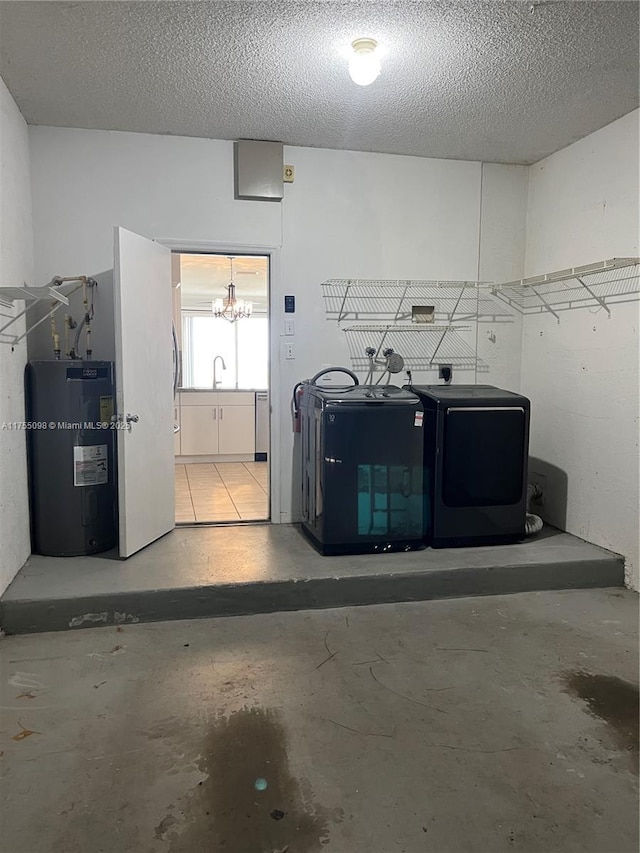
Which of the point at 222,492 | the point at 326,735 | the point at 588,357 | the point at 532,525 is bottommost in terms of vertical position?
the point at 326,735

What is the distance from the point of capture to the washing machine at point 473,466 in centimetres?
369

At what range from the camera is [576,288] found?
156 inches

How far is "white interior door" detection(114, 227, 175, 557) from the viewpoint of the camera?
11.0 ft

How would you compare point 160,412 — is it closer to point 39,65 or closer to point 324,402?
point 324,402

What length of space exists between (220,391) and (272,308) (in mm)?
3403

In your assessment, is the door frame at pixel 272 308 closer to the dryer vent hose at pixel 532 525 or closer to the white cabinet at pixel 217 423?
the dryer vent hose at pixel 532 525

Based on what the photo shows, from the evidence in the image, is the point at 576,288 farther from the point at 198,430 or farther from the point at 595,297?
the point at 198,430

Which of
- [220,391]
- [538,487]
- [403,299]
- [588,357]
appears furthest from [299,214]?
[220,391]

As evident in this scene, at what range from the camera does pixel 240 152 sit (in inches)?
156

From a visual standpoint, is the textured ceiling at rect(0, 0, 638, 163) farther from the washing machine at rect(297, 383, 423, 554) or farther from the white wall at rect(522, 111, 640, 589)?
the washing machine at rect(297, 383, 423, 554)

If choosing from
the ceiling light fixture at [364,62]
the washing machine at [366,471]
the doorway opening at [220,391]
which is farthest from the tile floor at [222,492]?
the ceiling light fixture at [364,62]

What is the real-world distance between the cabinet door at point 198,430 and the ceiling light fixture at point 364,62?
5.16m

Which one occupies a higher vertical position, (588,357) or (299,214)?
(299,214)

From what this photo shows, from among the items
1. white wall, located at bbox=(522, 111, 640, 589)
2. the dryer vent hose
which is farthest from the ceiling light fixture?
the dryer vent hose
